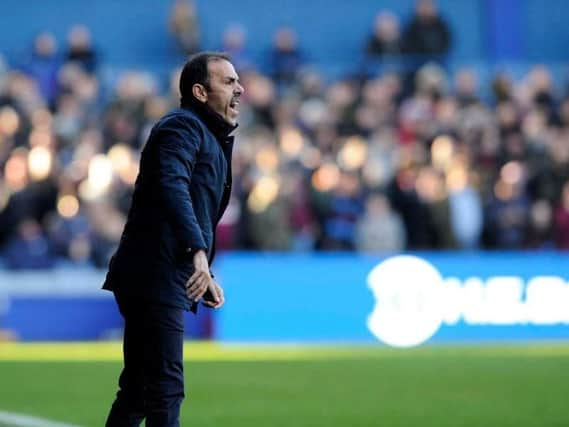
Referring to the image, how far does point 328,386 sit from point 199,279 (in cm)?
693

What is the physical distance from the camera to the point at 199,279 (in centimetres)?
729

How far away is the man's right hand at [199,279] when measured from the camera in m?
7.29

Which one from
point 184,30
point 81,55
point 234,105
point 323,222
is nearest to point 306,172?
point 323,222

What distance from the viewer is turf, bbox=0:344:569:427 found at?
1134 centimetres

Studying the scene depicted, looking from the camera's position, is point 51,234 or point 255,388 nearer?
point 255,388

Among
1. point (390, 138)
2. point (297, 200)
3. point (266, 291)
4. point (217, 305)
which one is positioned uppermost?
point (390, 138)

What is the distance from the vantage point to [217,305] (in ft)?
24.6

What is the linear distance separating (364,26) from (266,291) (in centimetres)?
1257

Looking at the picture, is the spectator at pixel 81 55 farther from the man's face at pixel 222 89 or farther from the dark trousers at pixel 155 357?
the dark trousers at pixel 155 357

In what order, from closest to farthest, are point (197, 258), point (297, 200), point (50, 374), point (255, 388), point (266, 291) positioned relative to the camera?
point (197, 258) < point (255, 388) < point (50, 374) < point (266, 291) < point (297, 200)

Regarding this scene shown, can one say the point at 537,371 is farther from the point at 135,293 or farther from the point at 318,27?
the point at 318,27

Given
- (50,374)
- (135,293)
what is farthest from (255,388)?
(135,293)

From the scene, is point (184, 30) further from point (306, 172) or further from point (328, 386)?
point (328, 386)

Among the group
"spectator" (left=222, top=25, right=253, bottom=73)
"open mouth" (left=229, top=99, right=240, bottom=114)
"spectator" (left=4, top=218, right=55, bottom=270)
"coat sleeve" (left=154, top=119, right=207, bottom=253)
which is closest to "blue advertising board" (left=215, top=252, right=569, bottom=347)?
"spectator" (left=4, top=218, right=55, bottom=270)
